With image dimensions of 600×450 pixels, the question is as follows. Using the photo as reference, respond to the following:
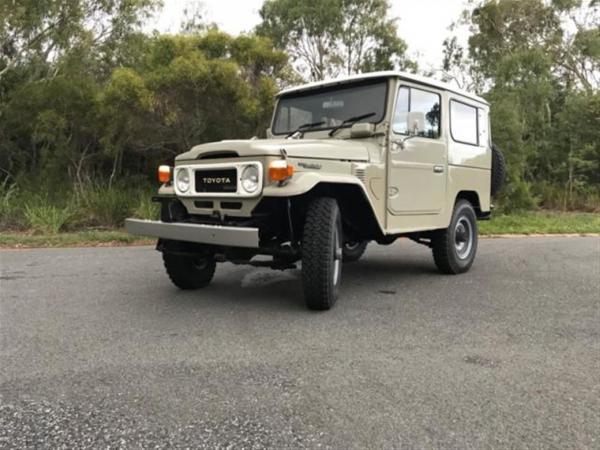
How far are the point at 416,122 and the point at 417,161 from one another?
1.58 ft

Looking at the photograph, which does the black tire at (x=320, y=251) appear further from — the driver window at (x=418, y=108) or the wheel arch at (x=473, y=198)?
the wheel arch at (x=473, y=198)

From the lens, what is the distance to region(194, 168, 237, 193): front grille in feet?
14.5

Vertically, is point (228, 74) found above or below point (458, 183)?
above

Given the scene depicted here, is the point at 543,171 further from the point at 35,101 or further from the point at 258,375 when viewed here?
the point at 258,375

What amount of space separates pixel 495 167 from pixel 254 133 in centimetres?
576

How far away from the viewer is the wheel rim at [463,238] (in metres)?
6.52

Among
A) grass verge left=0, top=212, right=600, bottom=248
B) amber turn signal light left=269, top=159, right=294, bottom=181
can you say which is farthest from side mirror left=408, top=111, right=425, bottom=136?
grass verge left=0, top=212, right=600, bottom=248

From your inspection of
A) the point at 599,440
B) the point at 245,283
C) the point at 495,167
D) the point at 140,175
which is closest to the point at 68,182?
the point at 140,175

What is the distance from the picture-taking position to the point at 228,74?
1031 centimetres

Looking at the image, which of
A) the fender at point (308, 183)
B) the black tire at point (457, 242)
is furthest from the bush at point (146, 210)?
the fender at point (308, 183)

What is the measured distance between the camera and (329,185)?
4.55 m

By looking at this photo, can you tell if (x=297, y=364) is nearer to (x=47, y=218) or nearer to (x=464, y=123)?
(x=464, y=123)

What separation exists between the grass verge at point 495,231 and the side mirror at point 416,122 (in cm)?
539

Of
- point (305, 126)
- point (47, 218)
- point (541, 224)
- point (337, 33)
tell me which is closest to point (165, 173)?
point (305, 126)
